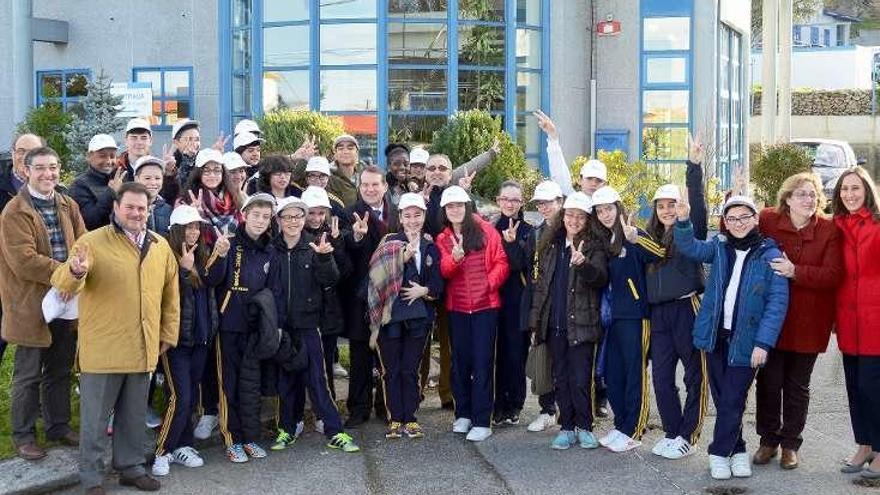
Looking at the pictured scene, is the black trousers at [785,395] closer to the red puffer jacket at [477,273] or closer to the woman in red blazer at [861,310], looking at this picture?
the woman in red blazer at [861,310]

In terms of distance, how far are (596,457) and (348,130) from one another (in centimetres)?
1104

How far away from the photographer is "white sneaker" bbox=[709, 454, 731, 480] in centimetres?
748

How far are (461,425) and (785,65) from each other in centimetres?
2520

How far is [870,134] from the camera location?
42.0m

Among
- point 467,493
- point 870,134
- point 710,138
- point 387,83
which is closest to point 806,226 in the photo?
point 467,493

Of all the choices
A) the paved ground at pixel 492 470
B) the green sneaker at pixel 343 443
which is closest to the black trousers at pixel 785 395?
the paved ground at pixel 492 470

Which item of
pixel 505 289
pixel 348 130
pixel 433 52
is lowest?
pixel 505 289

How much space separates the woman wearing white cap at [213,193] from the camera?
27.3ft

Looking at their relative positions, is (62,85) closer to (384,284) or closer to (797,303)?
(384,284)

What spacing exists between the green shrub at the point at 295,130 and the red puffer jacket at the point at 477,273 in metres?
7.60

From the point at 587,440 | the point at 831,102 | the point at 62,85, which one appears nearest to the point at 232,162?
the point at 587,440

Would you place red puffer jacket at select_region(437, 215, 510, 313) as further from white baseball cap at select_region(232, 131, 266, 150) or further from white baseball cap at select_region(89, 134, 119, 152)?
white baseball cap at select_region(89, 134, 119, 152)

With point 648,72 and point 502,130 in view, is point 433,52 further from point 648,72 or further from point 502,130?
point 648,72

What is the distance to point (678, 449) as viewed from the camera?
800cm
